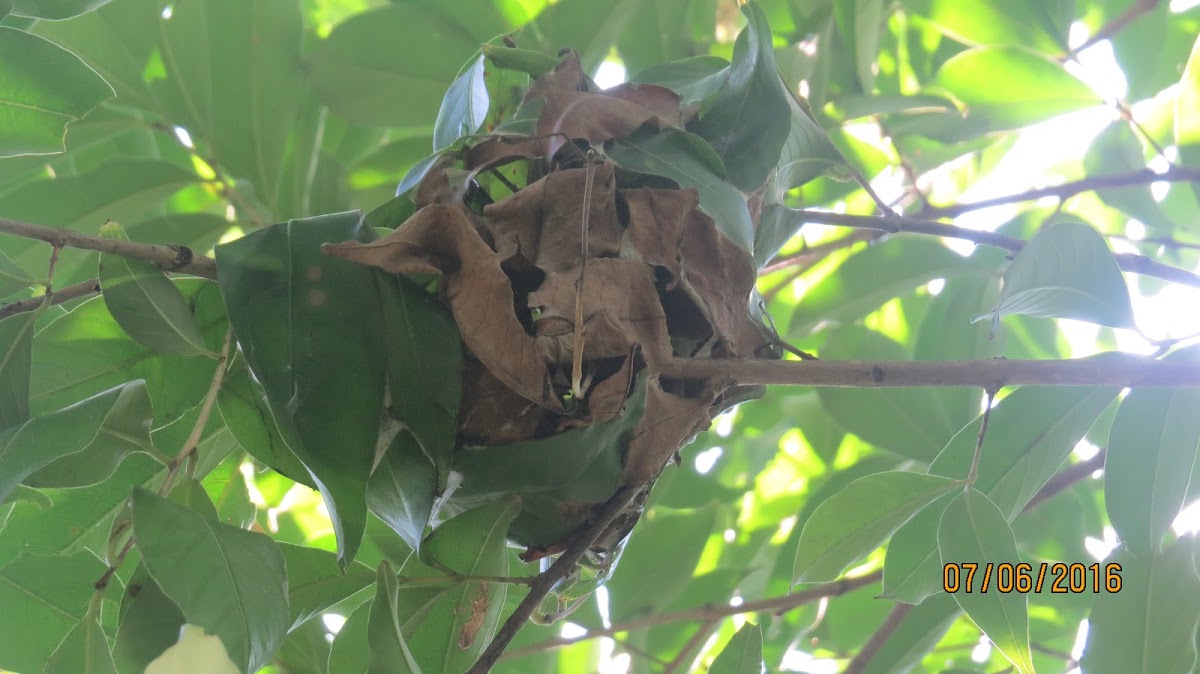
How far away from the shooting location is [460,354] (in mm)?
564

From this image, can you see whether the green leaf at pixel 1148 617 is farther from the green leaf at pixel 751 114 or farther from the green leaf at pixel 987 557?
the green leaf at pixel 751 114

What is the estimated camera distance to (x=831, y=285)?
113cm

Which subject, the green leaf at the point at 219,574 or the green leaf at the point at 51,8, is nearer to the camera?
the green leaf at the point at 219,574

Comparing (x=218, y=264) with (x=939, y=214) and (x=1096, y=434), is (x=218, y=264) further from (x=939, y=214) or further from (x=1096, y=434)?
(x=1096, y=434)

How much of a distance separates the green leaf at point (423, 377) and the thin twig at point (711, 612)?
1.92ft

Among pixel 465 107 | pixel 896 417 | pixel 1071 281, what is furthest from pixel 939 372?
pixel 896 417

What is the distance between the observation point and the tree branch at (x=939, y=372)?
60cm

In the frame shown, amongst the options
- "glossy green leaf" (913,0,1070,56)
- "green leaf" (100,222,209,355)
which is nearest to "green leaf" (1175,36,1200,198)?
"glossy green leaf" (913,0,1070,56)

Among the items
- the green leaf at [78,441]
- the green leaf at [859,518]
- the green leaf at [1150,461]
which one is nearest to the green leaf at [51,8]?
the green leaf at [78,441]

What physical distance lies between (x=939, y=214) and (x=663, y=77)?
460 mm

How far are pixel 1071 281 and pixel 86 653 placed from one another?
77 centimetres

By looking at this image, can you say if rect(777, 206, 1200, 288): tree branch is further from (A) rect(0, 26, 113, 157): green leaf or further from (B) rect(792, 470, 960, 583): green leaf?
(A) rect(0, 26, 113, 157): green leaf

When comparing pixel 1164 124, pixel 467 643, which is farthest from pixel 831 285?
pixel 467 643

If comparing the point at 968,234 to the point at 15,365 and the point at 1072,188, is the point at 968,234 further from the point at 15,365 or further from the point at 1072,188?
the point at 15,365
